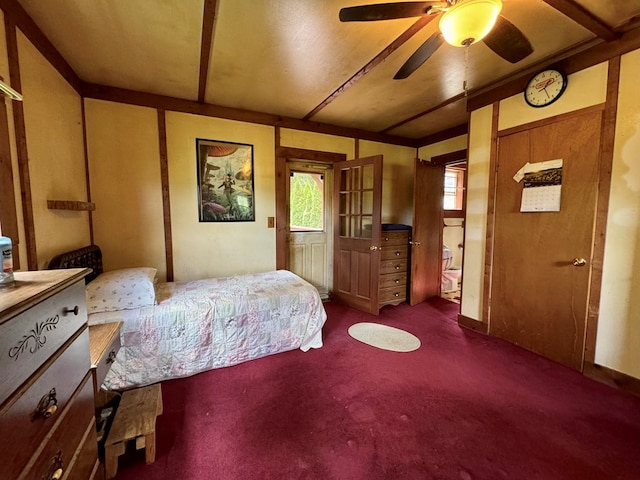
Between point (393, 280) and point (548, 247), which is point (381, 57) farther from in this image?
point (393, 280)

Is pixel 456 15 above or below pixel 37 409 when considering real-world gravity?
above

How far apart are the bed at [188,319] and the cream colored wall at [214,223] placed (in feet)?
1.77

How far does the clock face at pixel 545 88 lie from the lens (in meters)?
2.20

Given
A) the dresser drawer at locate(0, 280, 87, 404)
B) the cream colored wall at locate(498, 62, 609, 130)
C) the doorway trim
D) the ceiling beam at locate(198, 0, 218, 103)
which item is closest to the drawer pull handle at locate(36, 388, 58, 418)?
the dresser drawer at locate(0, 280, 87, 404)

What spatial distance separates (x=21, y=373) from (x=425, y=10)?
83.0 inches

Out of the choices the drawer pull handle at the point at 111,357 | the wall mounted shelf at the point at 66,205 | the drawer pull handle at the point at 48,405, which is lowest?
the drawer pull handle at the point at 111,357

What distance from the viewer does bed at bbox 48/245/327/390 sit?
1938 millimetres

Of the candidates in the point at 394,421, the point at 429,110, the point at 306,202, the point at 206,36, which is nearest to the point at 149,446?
the point at 394,421

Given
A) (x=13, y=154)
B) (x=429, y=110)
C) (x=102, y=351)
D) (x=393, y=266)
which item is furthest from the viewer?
(x=393, y=266)

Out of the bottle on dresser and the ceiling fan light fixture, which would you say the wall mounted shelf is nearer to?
the bottle on dresser

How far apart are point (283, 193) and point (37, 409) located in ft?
9.82

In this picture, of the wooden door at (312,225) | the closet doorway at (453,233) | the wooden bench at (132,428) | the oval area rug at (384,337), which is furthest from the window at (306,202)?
the wooden bench at (132,428)

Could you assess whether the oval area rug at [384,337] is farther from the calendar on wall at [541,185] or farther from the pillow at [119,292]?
the pillow at [119,292]

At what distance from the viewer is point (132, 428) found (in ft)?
4.51
